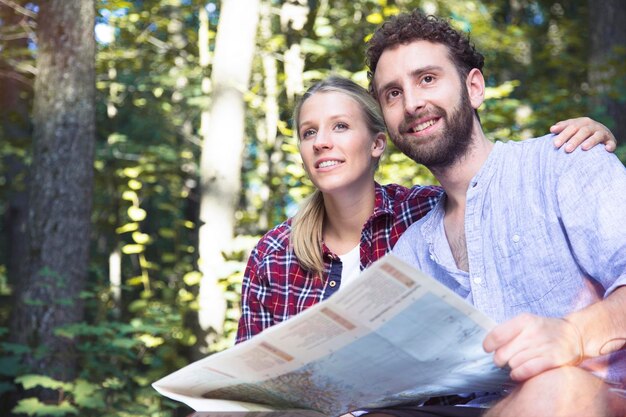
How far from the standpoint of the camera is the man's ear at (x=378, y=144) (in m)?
2.76

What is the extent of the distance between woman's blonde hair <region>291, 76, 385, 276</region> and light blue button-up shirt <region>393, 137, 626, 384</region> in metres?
0.57

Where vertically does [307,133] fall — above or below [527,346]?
above

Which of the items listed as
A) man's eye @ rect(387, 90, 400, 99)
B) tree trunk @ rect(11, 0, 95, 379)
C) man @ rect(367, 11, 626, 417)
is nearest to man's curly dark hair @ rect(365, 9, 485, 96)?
man @ rect(367, 11, 626, 417)

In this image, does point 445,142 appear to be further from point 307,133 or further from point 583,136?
point 307,133

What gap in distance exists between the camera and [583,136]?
1900 millimetres

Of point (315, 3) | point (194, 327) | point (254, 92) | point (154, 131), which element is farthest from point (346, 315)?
point (154, 131)

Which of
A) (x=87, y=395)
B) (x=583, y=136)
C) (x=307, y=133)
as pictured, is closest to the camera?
(x=583, y=136)

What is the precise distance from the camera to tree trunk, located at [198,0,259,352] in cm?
516

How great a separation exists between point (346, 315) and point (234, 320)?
409 centimetres

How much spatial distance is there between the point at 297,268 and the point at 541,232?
0.95m

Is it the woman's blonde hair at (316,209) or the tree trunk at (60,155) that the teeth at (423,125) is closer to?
the woman's blonde hair at (316,209)

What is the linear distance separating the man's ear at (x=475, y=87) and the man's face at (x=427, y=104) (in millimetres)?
59

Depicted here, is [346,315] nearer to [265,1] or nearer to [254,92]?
[254,92]

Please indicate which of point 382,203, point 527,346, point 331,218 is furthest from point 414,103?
point 527,346
